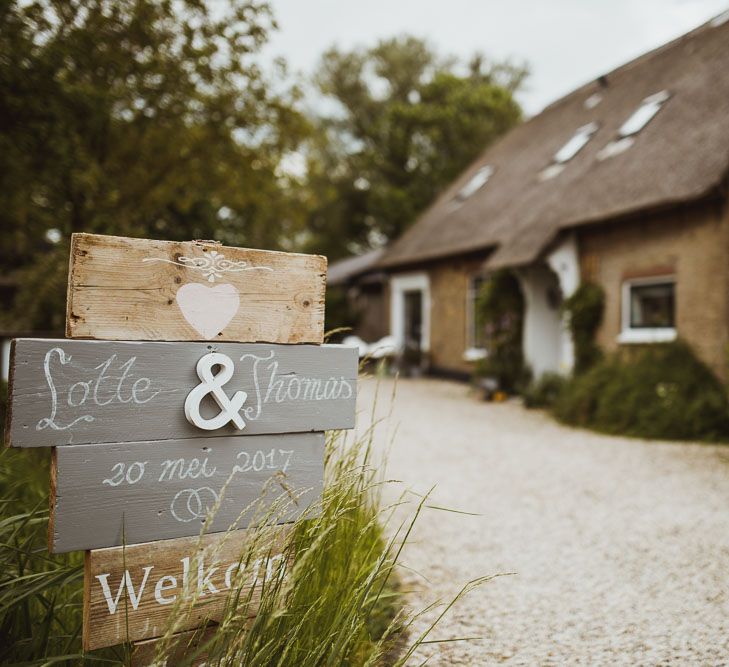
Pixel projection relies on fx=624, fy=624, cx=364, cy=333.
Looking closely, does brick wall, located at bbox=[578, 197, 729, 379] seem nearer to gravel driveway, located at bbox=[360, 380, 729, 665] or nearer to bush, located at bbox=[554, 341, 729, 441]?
bush, located at bbox=[554, 341, 729, 441]

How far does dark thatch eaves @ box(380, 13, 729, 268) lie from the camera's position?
8.17 m

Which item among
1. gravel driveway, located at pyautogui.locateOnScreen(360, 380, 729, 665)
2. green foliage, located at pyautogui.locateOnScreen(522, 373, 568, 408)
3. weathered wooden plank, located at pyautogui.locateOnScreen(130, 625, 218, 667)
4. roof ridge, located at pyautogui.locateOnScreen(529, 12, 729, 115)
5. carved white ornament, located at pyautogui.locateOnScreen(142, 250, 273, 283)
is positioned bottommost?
gravel driveway, located at pyautogui.locateOnScreen(360, 380, 729, 665)

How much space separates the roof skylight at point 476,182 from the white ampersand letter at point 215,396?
13.8 meters

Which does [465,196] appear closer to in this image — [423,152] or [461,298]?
[461,298]

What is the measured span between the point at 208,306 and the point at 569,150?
37.7ft

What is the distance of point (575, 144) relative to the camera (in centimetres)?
1188

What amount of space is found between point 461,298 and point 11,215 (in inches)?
344

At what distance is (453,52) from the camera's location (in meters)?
28.8

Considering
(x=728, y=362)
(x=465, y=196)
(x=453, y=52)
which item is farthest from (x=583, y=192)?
(x=453, y=52)

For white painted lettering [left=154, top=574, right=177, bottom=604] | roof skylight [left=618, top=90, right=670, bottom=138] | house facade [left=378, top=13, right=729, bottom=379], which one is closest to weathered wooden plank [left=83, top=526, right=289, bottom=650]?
white painted lettering [left=154, top=574, right=177, bottom=604]

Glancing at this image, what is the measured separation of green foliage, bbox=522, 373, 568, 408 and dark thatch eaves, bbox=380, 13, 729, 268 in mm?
1917

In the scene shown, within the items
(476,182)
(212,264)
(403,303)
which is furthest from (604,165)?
(212,264)

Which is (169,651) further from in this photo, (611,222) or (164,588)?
(611,222)

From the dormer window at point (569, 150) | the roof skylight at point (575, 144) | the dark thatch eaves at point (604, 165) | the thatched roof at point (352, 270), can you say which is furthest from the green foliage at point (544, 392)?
the thatched roof at point (352, 270)
